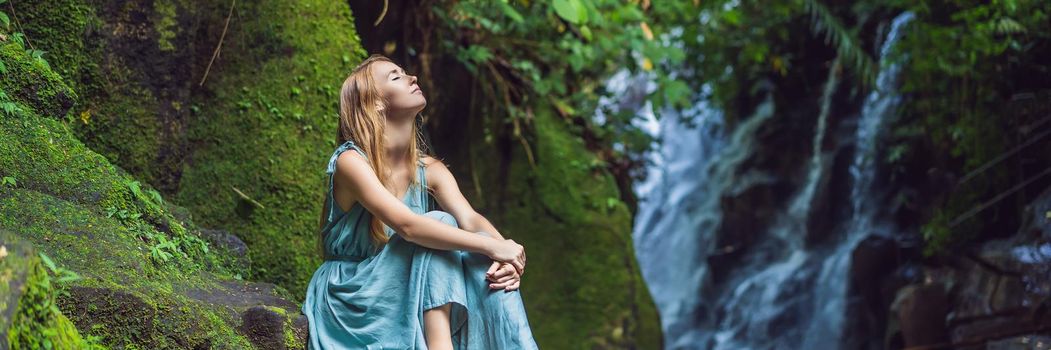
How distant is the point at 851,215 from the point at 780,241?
0.92 metres

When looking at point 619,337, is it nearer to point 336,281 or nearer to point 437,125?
point 437,125

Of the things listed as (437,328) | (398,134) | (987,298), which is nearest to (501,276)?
(437,328)

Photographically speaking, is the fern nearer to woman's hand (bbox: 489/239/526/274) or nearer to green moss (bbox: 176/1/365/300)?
green moss (bbox: 176/1/365/300)

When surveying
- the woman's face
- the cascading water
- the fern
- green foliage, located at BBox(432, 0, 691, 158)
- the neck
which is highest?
the fern

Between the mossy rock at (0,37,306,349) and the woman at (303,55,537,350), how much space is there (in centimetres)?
20

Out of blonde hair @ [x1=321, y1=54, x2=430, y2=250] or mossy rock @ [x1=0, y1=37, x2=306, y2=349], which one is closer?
mossy rock @ [x1=0, y1=37, x2=306, y2=349]

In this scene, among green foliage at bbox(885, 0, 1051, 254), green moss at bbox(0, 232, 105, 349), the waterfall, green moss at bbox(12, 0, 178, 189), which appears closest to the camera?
green moss at bbox(0, 232, 105, 349)

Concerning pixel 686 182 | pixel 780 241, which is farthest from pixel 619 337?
pixel 686 182

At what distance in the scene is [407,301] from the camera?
10.6 feet

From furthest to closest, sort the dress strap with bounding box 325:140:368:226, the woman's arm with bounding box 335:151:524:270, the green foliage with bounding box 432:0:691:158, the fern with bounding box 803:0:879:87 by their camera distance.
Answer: the fern with bounding box 803:0:879:87
the green foliage with bounding box 432:0:691:158
the dress strap with bounding box 325:140:368:226
the woman's arm with bounding box 335:151:524:270

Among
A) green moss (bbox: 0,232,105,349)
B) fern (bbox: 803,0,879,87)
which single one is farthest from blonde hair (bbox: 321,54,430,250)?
fern (bbox: 803,0,879,87)

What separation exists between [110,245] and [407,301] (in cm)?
94

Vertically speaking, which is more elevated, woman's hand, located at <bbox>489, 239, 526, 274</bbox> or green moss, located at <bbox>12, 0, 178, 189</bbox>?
green moss, located at <bbox>12, 0, 178, 189</bbox>

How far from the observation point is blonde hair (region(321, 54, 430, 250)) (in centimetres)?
344
